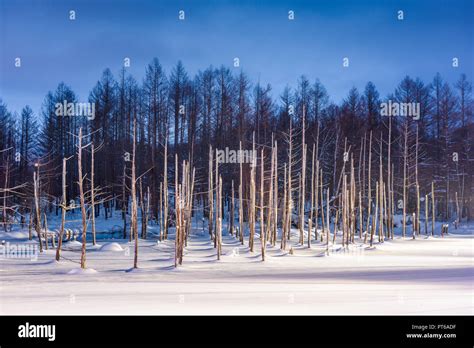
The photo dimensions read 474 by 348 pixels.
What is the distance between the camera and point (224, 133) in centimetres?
3875

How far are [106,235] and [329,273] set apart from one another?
68.7 feet

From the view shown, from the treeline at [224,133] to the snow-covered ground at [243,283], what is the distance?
17.7 m

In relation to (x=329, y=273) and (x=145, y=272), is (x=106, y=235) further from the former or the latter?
(x=329, y=273)

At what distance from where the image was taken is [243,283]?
12398 mm

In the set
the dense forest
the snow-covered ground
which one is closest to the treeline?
the dense forest

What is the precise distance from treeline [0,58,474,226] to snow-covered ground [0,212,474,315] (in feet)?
58.1

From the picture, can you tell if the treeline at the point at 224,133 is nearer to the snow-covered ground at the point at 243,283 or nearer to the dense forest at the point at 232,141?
the dense forest at the point at 232,141

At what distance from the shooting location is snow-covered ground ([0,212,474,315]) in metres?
8.92

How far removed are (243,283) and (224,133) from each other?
2705 centimetres

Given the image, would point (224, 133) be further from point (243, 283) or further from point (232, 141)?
point (243, 283)

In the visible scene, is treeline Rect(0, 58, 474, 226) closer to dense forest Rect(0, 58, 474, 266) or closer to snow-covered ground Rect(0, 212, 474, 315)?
dense forest Rect(0, 58, 474, 266)

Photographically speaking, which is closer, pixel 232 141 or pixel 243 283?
pixel 243 283

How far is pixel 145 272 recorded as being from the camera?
14781 mm

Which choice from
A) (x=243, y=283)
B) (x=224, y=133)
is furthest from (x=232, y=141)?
(x=243, y=283)
